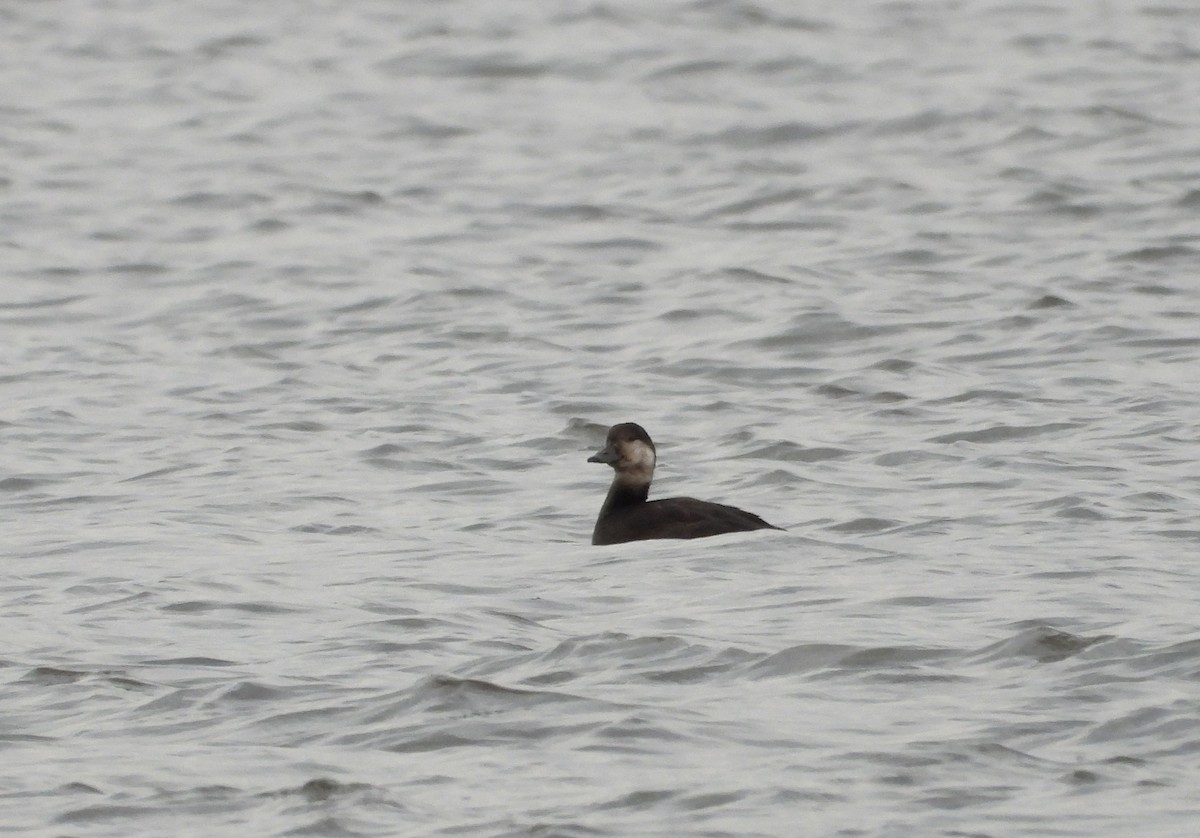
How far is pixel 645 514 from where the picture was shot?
430 inches

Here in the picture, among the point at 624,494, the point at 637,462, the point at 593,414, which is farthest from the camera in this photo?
the point at 593,414

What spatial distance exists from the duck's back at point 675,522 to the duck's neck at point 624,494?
0.17 m

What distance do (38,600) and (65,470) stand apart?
9.20 feet

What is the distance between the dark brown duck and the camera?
35.4 feet

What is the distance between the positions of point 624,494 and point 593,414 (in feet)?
8.03

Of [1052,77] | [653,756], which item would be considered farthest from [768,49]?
[653,756]

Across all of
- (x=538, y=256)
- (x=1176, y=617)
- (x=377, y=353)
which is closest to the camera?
(x=1176, y=617)

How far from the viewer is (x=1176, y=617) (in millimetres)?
9047

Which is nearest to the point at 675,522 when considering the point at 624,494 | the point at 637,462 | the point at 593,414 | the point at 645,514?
the point at 645,514

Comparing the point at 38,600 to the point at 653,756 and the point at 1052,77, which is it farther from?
the point at 1052,77

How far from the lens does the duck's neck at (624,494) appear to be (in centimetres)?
1123

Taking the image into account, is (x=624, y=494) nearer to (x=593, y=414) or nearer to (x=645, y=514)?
(x=645, y=514)

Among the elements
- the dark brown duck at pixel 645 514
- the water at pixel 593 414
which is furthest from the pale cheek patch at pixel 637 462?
the water at pixel 593 414

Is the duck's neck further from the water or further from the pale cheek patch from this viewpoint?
the water
